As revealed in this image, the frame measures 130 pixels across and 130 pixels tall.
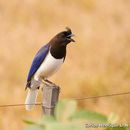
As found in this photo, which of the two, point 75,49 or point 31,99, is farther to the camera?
point 75,49

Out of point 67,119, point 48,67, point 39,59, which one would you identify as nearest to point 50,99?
point 48,67

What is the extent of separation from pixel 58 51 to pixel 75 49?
5697 millimetres

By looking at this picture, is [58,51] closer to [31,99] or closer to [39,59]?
[39,59]

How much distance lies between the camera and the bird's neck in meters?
4.49

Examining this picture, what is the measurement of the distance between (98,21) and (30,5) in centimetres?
141

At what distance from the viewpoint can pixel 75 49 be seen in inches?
402

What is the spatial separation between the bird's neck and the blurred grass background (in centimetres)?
280

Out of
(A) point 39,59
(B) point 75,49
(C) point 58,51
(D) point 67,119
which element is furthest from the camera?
(B) point 75,49

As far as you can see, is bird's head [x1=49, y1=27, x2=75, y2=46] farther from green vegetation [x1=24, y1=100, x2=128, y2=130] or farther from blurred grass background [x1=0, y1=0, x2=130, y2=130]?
green vegetation [x1=24, y1=100, x2=128, y2=130]

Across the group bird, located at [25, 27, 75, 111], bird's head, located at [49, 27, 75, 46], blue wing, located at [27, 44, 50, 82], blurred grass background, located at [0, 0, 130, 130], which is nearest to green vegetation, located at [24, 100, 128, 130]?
bird, located at [25, 27, 75, 111]

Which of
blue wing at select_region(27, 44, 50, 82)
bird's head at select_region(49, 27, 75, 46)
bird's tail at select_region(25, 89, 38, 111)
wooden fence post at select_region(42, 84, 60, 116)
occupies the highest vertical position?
bird's head at select_region(49, 27, 75, 46)

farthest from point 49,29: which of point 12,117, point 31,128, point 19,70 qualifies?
point 31,128

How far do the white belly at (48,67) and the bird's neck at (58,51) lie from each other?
27mm

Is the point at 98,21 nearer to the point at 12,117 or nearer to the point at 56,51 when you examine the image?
the point at 12,117
